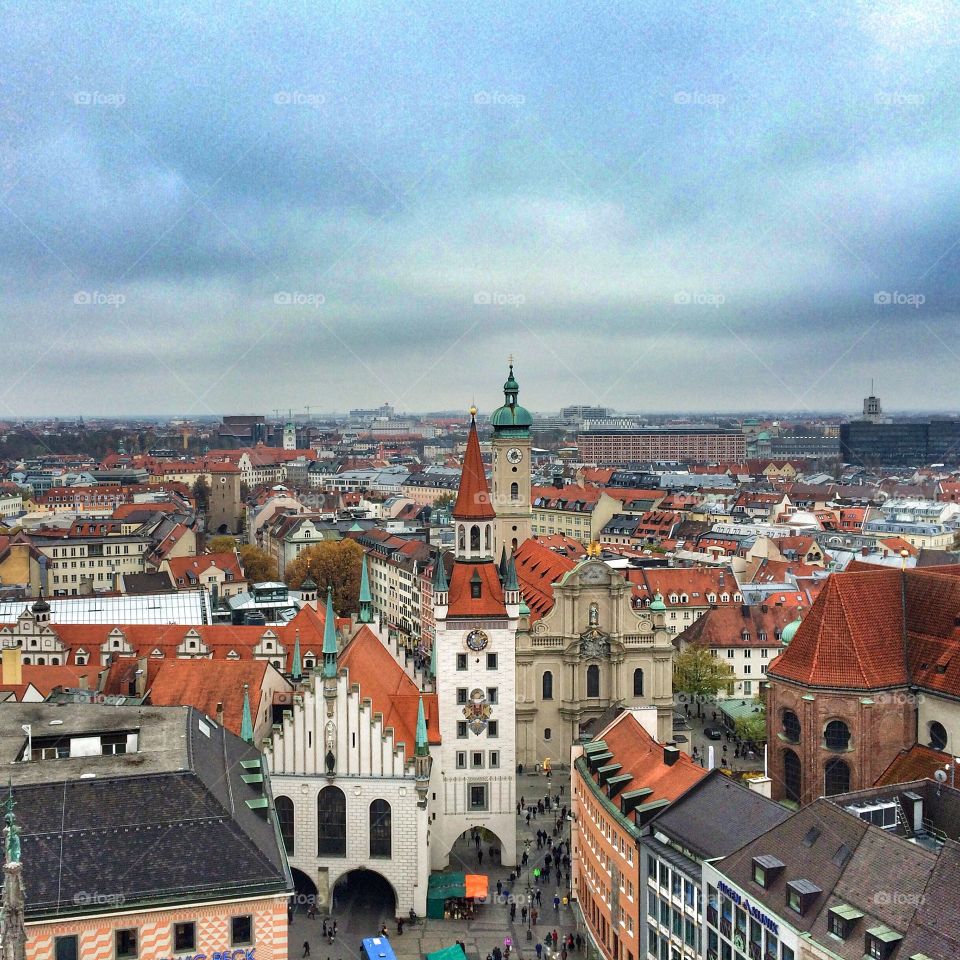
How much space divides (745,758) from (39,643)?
51.9 metres

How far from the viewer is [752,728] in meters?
78.5

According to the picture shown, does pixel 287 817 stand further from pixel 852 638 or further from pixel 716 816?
pixel 852 638

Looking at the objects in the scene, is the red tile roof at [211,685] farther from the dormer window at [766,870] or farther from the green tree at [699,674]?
the green tree at [699,674]

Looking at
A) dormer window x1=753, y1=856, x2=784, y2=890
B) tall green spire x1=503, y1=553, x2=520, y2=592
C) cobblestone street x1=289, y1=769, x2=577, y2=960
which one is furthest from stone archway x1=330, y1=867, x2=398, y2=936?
dormer window x1=753, y1=856, x2=784, y2=890

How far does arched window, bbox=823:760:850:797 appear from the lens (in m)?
57.6

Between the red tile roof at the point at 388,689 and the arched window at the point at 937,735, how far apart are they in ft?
83.7

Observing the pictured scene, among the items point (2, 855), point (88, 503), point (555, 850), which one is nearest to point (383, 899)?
point (555, 850)

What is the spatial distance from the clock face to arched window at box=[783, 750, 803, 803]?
55.4 feet

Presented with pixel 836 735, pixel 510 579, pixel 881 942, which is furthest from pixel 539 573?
pixel 881 942

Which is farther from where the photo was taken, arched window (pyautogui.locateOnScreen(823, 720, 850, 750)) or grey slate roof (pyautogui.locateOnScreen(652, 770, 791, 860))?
arched window (pyautogui.locateOnScreen(823, 720, 850, 750))

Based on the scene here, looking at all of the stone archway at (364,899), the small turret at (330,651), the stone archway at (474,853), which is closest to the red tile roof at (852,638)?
the stone archway at (474,853)

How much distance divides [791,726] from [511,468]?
2093 inches

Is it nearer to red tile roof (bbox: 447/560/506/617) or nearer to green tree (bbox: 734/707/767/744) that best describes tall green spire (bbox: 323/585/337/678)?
red tile roof (bbox: 447/560/506/617)

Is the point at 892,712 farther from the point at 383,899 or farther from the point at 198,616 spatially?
the point at 198,616
